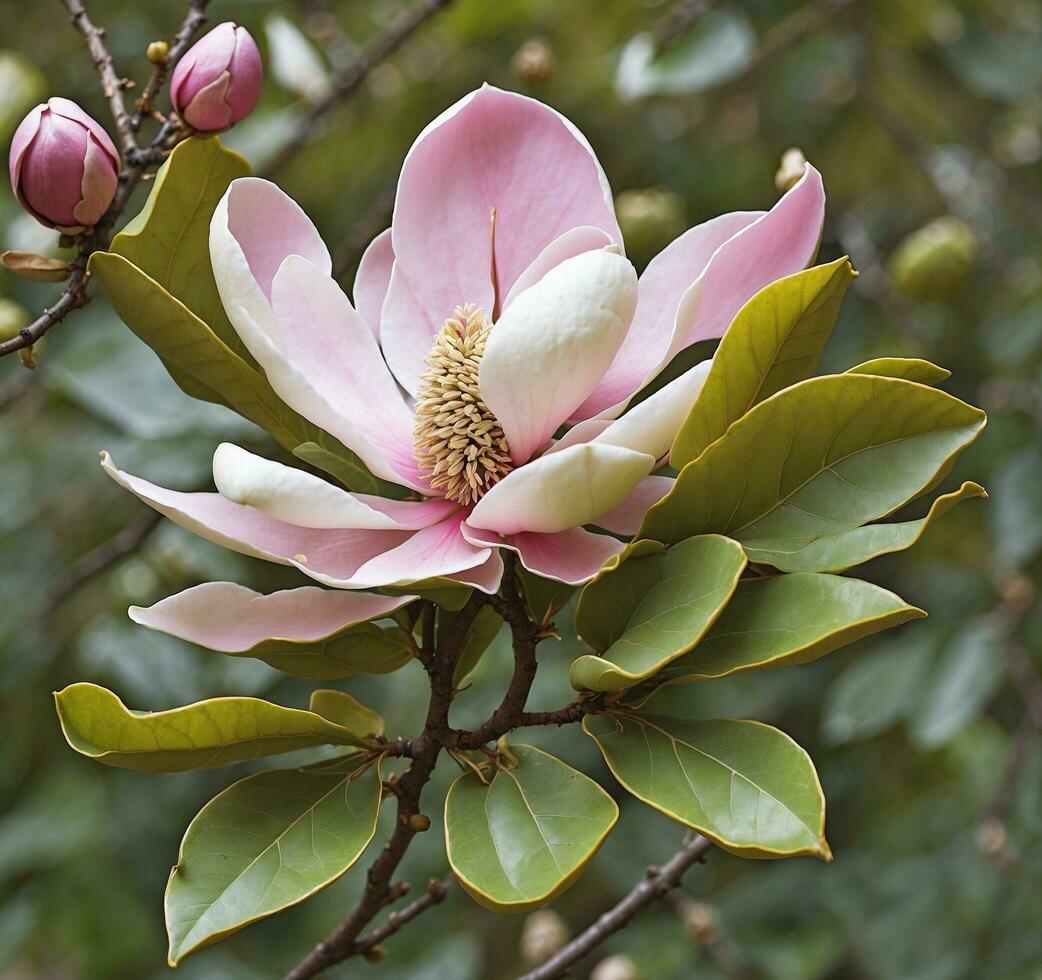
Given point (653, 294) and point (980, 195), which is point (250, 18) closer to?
point (653, 294)

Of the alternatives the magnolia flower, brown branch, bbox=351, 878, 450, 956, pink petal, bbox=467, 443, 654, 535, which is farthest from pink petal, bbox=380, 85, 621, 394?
brown branch, bbox=351, 878, 450, 956

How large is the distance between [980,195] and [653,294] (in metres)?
1.35

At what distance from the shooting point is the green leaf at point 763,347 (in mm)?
413

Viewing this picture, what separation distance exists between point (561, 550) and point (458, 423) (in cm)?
6

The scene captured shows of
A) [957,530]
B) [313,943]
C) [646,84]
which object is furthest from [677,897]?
[957,530]

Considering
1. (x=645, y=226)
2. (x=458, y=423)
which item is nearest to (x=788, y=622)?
(x=458, y=423)

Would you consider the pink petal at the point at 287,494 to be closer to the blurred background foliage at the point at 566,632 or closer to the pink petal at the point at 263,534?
the pink petal at the point at 263,534

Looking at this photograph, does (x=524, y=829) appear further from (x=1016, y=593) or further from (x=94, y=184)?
(x=1016, y=593)

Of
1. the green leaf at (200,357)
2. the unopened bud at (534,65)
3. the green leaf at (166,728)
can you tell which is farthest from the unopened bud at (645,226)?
the green leaf at (166,728)

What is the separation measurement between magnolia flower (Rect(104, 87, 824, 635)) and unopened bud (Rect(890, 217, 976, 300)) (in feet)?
2.48

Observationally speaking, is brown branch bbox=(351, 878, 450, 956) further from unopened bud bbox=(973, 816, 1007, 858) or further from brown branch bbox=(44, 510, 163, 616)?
unopened bud bbox=(973, 816, 1007, 858)

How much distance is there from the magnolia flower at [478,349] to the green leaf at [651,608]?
0.05 ft

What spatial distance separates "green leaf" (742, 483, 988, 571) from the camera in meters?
0.40

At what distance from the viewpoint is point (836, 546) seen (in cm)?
42
